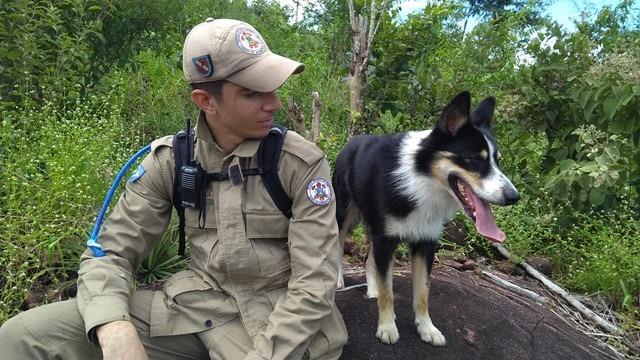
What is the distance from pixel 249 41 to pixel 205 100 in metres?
0.31

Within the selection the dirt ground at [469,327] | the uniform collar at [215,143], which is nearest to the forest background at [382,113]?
the dirt ground at [469,327]

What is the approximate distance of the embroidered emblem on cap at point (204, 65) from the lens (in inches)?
83.4

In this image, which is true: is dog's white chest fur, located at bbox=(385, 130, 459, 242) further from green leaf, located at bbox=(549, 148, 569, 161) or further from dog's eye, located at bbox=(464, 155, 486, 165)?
green leaf, located at bbox=(549, 148, 569, 161)

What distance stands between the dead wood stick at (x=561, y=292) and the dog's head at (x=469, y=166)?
177 cm

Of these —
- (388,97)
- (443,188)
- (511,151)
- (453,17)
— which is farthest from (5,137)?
(453,17)

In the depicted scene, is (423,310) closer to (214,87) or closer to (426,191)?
(426,191)

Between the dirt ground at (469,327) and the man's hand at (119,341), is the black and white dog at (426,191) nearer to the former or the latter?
the dirt ground at (469,327)

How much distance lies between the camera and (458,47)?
6.39 m

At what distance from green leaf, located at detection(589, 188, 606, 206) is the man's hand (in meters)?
3.99

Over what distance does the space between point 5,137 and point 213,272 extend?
7.29 ft

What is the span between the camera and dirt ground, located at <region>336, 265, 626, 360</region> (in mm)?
3033

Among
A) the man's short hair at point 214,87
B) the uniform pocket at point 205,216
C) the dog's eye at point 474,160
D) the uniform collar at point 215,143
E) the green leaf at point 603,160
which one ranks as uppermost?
the man's short hair at point 214,87

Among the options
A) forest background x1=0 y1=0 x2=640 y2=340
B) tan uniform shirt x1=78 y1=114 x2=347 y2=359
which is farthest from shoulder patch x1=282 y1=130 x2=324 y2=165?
forest background x1=0 y1=0 x2=640 y2=340

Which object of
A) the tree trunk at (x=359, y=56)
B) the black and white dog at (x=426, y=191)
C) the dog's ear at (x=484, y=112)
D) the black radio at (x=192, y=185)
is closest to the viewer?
the black radio at (x=192, y=185)
